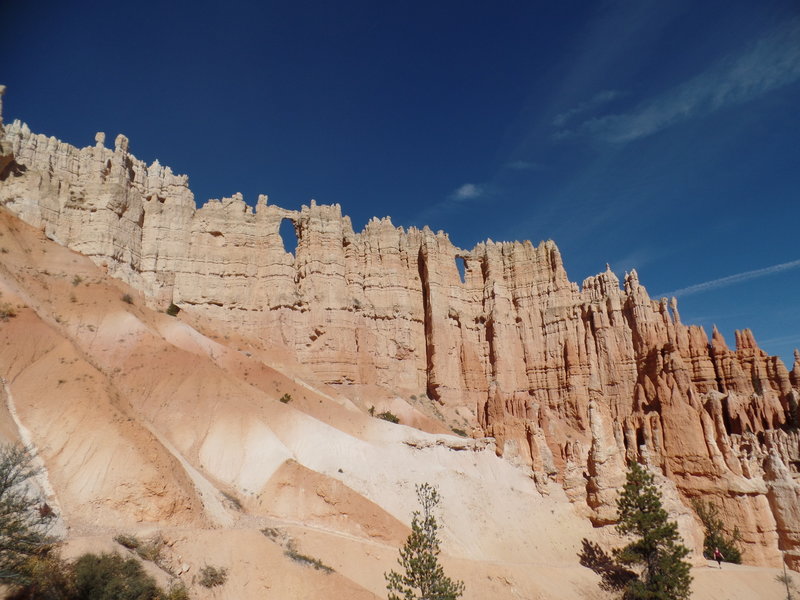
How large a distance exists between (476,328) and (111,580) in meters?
49.2

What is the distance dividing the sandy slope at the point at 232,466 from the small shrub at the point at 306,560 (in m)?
0.42

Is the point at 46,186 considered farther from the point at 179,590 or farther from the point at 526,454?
the point at 526,454

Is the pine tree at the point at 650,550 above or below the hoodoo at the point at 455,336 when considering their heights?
below

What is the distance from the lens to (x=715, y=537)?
126 feet

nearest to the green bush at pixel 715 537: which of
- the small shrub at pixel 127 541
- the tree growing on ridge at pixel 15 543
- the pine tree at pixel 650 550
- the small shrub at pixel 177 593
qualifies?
the pine tree at pixel 650 550

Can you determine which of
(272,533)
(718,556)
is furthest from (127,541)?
(718,556)

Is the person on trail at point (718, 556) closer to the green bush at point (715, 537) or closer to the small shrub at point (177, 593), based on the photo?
the green bush at point (715, 537)

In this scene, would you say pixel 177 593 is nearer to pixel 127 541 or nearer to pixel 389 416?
pixel 127 541

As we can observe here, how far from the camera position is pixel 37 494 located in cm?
1841

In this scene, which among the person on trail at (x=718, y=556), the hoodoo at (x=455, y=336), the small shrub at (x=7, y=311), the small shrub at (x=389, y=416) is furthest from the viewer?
the small shrub at (x=389, y=416)

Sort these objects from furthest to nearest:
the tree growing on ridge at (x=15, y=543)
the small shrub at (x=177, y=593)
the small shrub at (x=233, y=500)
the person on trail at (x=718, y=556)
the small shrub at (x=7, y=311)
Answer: the person on trail at (x=718, y=556), the small shrub at (x=7, y=311), the small shrub at (x=233, y=500), the small shrub at (x=177, y=593), the tree growing on ridge at (x=15, y=543)

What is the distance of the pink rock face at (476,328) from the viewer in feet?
134

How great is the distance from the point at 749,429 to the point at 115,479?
45.3 metres

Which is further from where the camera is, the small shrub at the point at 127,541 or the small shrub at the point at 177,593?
the small shrub at the point at 127,541
